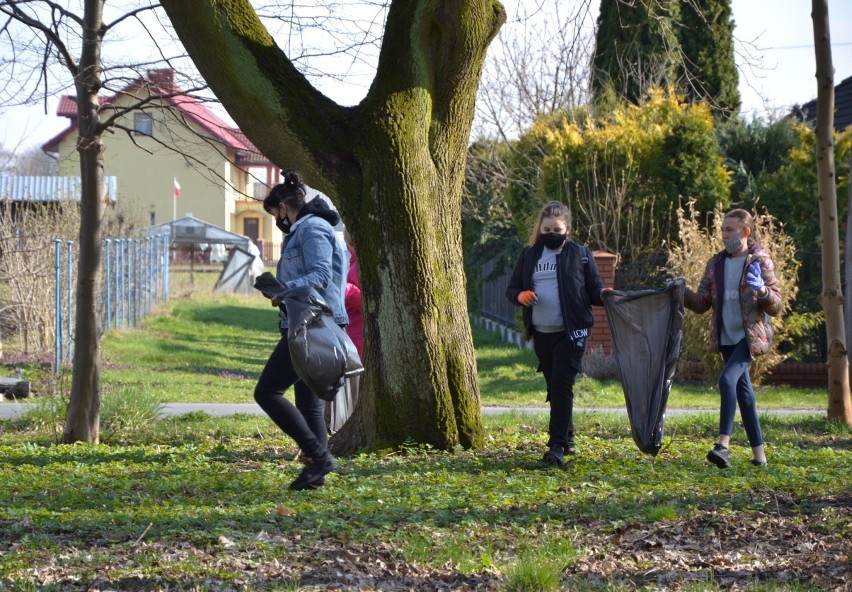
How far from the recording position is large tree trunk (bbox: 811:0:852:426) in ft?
32.3

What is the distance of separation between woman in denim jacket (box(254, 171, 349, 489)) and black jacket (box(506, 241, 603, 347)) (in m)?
1.26

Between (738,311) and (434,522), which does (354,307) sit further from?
(434,522)

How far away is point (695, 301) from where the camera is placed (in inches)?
294

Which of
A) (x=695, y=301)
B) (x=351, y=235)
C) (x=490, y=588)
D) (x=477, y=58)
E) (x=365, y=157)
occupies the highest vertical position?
(x=477, y=58)

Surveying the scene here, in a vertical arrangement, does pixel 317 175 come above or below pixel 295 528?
above

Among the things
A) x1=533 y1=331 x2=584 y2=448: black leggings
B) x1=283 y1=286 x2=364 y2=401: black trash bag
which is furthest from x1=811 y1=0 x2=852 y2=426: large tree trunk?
x1=283 y1=286 x2=364 y2=401: black trash bag

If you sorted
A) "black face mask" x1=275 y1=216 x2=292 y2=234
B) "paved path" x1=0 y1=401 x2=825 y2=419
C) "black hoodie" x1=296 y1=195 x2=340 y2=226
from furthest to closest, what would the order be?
"paved path" x1=0 y1=401 x2=825 y2=419 < "black face mask" x1=275 y1=216 x2=292 y2=234 < "black hoodie" x1=296 y1=195 x2=340 y2=226

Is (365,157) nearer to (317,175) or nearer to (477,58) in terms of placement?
(317,175)

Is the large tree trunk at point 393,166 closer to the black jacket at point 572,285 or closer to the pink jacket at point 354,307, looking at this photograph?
the black jacket at point 572,285

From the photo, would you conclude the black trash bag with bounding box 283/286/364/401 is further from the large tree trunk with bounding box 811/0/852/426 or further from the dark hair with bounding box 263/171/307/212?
the large tree trunk with bounding box 811/0/852/426

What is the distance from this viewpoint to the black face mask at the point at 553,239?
24.1 ft

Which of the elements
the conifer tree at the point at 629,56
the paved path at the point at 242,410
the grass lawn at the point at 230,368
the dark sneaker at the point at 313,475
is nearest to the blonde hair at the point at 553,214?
the dark sneaker at the point at 313,475

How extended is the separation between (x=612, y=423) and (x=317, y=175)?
4.20 metres

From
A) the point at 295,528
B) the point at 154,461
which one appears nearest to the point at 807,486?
the point at 295,528
